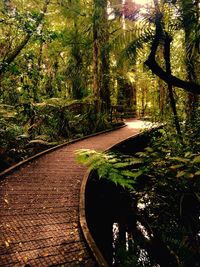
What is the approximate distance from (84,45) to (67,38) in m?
1.06

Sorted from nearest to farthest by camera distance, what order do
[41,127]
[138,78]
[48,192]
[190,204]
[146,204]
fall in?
[48,192] < [190,204] < [146,204] < [41,127] < [138,78]

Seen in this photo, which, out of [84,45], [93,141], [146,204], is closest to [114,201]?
[146,204]

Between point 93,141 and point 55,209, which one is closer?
point 55,209

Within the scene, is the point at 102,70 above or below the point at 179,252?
above

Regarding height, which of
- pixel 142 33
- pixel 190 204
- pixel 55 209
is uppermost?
pixel 142 33

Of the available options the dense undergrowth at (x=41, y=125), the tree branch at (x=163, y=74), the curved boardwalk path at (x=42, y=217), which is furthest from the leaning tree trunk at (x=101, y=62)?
the tree branch at (x=163, y=74)

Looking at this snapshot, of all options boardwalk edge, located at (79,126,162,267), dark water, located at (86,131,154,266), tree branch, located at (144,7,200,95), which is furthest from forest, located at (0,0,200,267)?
boardwalk edge, located at (79,126,162,267)

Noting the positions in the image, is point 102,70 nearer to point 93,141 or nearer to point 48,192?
point 93,141

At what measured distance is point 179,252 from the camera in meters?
4.93

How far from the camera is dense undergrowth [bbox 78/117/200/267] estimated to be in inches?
194

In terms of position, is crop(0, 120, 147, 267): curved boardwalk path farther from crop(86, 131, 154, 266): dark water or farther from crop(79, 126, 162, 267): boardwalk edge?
crop(86, 131, 154, 266): dark water

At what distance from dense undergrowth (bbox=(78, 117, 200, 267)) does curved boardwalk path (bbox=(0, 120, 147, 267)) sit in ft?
2.78

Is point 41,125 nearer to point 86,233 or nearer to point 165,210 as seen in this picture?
point 165,210

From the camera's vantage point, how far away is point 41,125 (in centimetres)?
1252
